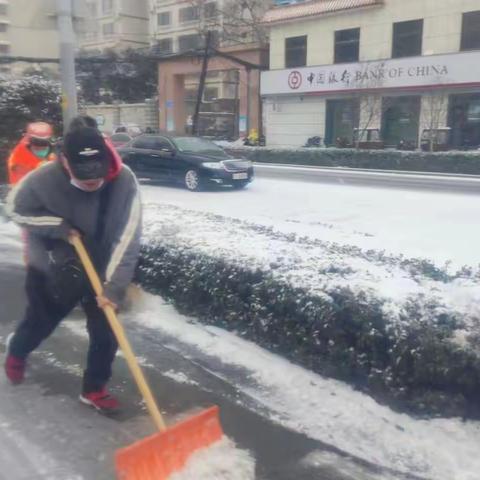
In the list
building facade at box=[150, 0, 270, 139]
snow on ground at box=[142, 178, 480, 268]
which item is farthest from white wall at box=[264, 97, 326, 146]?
snow on ground at box=[142, 178, 480, 268]

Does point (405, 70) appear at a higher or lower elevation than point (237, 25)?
lower

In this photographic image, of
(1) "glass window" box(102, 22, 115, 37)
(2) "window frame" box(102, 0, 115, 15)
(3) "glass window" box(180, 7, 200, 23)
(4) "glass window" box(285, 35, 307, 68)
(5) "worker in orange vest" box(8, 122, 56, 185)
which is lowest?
(5) "worker in orange vest" box(8, 122, 56, 185)

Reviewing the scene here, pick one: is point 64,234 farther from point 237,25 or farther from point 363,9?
point 237,25

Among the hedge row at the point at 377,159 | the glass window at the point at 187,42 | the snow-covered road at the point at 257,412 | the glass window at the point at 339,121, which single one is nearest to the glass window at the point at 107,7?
the glass window at the point at 187,42

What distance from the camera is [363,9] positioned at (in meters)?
29.5

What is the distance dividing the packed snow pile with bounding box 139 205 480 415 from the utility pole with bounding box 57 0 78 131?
2.73 m

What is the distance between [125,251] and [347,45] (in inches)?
1177

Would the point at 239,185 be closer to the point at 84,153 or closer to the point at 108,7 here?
the point at 84,153

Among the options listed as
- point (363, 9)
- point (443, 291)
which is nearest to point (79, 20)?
point (443, 291)

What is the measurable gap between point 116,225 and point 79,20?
474 cm

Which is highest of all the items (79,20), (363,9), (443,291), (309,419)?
(363,9)

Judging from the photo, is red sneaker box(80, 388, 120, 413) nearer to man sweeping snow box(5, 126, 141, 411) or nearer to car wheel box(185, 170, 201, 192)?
man sweeping snow box(5, 126, 141, 411)

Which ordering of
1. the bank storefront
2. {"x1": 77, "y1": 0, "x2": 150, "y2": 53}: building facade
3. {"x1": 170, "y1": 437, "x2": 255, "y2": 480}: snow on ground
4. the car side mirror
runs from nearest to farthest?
{"x1": 170, "y1": 437, "x2": 255, "y2": 480}: snow on ground
the car side mirror
the bank storefront
{"x1": 77, "y1": 0, "x2": 150, "y2": 53}: building facade

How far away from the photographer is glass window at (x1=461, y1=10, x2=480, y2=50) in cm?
2581
